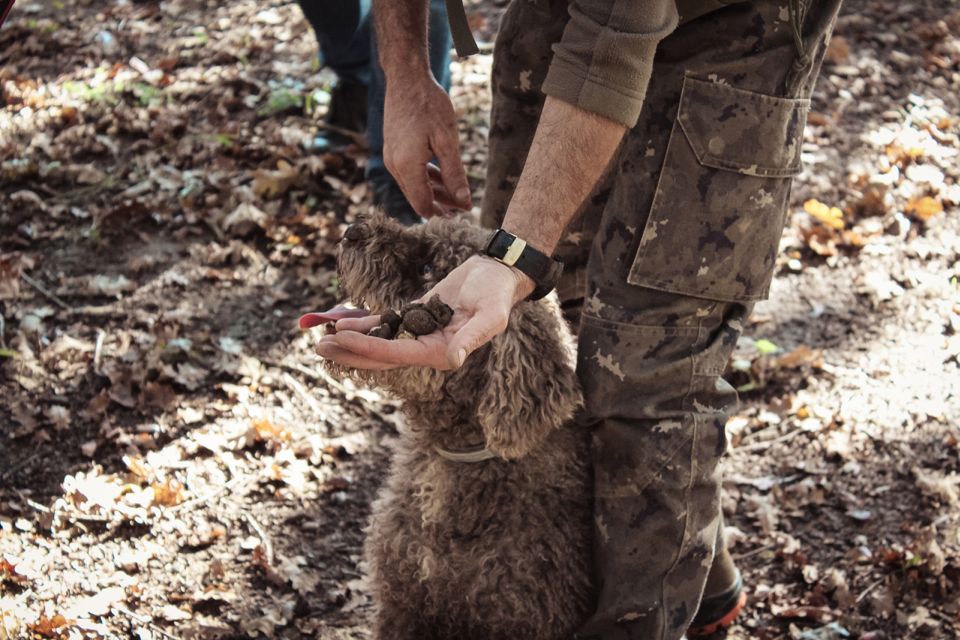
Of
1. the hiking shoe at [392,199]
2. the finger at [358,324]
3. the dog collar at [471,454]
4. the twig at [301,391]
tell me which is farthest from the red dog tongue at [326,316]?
the hiking shoe at [392,199]

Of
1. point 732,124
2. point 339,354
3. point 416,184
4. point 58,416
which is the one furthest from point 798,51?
point 58,416

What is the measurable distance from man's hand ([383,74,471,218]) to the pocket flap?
3.01 ft

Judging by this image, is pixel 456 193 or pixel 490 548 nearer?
pixel 490 548

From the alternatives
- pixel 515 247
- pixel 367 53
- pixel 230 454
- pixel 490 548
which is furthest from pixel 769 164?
pixel 367 53

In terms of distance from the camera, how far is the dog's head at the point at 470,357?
9.18ft

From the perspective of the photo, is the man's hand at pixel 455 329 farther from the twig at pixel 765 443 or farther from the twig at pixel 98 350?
the twig at pixel 98 350

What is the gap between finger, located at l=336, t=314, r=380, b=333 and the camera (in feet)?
8.10

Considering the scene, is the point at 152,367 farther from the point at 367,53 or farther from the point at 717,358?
the point at 717,358

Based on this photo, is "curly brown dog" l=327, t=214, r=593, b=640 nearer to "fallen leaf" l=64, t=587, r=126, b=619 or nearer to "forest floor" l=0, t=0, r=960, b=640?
"forest floor" l=0, t=0, r=960, b=640

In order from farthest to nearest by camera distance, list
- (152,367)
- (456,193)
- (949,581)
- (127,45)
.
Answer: (127,45), (152,367), (949,581), (456,193)

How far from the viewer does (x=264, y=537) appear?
398 cm

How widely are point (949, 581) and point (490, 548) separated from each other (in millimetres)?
2001

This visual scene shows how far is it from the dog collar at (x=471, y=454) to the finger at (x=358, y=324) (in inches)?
29.4

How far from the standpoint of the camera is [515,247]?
8.21 ft
